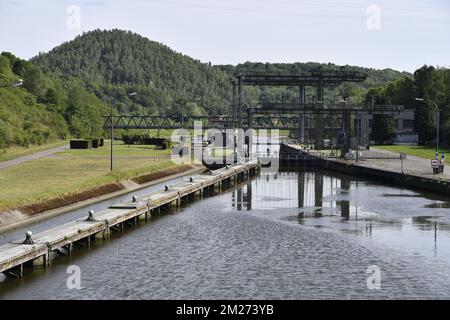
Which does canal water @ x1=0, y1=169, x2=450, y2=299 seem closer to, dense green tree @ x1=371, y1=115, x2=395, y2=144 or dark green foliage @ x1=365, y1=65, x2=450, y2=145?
dark green foliage @ x1=365, y1=65, x2=450, y2=145

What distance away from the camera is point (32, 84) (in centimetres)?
19788

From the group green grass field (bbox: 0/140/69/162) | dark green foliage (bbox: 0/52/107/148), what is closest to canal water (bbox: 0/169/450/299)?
green grass field (bbox: 0/140/69/162)

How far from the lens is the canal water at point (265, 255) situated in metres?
37.8

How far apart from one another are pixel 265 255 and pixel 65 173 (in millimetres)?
48507

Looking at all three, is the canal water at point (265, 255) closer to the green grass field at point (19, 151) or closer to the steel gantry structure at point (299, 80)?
the green grass field at point (19, 151)

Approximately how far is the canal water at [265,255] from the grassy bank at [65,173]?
191 inches

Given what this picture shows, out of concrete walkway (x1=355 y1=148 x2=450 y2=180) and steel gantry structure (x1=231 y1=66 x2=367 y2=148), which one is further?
steel gantry structure (x1=231 y1=66 x2=367 y2=148)

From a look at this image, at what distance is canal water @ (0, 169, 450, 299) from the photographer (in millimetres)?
37781

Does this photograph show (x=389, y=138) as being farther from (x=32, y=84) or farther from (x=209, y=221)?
(x=209, y=221)

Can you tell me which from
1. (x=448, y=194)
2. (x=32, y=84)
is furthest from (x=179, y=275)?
(x=32, y=84)

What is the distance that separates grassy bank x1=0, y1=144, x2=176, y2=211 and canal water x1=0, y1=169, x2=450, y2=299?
4862mm

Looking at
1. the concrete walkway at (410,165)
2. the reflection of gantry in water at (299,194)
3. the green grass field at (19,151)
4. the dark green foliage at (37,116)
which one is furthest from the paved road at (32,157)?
the concrete walkway at (410,165)

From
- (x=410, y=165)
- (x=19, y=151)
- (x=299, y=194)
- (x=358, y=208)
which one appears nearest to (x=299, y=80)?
(x=410, y=165)
